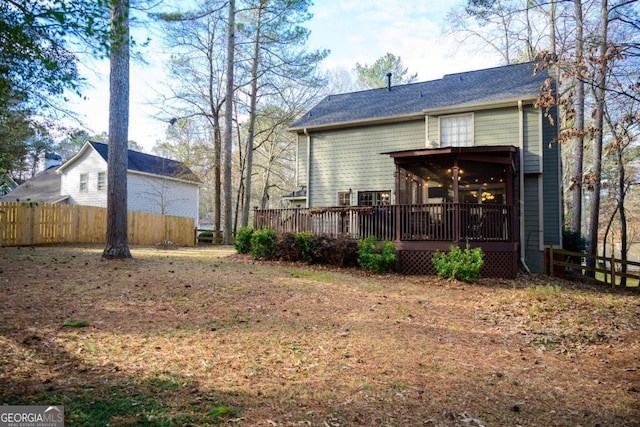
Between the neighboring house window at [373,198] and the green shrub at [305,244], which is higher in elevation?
the neighboring house window at [373,198]

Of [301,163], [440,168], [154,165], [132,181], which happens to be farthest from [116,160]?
[154,165]

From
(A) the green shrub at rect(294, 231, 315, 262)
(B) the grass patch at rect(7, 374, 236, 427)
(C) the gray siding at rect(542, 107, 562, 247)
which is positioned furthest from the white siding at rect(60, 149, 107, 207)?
(B) the grass patch at rect(7, 374, 236, 427)

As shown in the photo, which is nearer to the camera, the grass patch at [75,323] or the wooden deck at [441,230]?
the grass patch at [75,323]

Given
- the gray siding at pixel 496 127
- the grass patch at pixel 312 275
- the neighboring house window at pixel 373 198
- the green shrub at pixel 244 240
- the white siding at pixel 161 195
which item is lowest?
the grass patch at pixel 312 275

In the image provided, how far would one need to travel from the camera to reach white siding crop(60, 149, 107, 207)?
925 inches

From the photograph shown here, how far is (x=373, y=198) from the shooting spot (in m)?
14.7

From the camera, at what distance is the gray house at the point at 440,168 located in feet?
34.1

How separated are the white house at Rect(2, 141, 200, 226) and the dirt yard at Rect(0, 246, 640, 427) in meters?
17.1

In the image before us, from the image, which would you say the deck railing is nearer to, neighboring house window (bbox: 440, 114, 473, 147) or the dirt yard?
the dirt yard

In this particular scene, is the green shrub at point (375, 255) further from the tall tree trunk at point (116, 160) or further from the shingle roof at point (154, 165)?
the shingle roof at point (154, 165)

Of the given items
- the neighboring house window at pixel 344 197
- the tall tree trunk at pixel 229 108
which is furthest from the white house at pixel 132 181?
the neighboring house window at pixel 344 197

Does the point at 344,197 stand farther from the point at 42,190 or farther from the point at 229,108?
the point at 42,190

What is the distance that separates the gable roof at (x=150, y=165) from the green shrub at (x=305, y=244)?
1411 cm

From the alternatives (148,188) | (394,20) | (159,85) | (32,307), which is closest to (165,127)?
(159,85)
